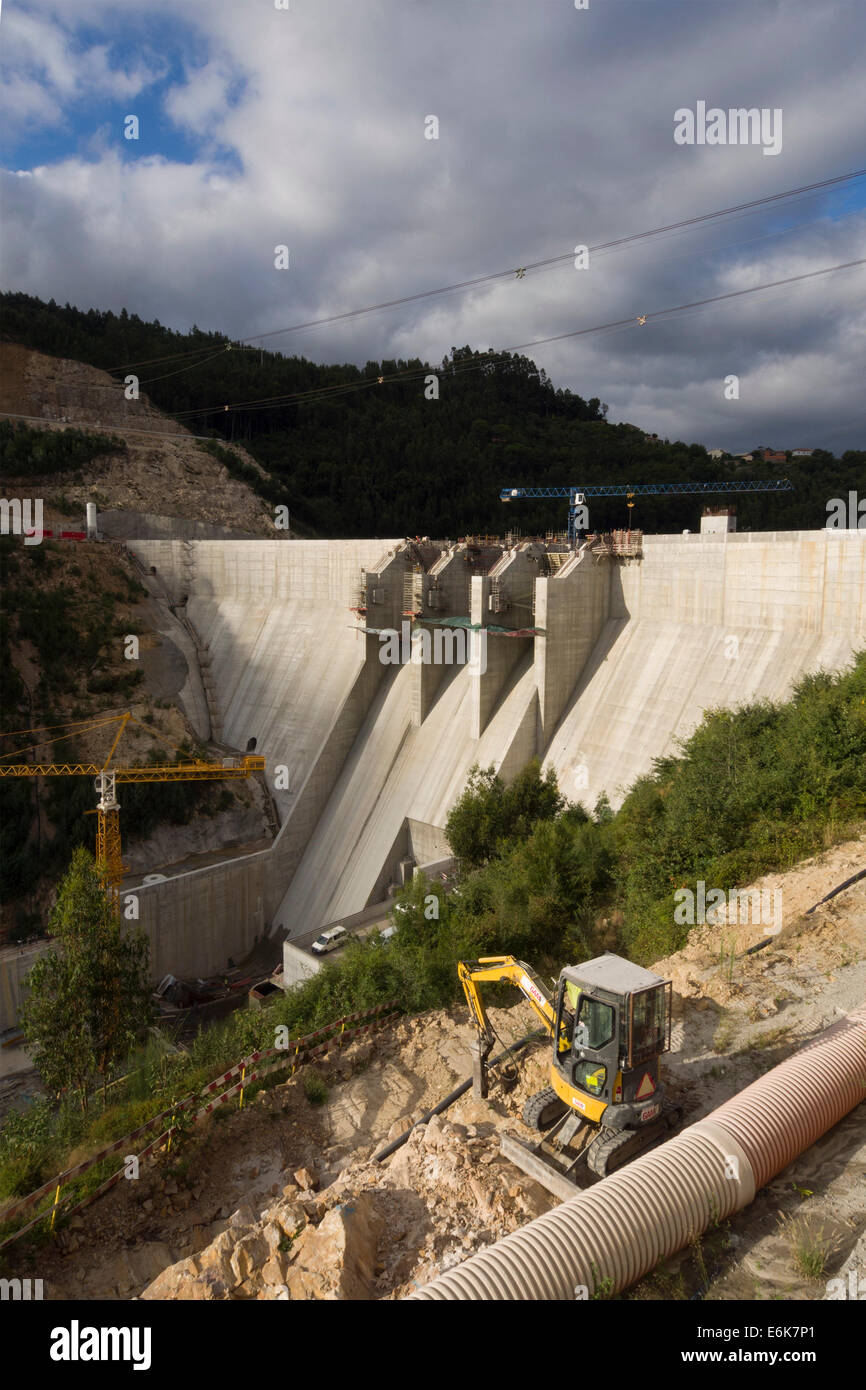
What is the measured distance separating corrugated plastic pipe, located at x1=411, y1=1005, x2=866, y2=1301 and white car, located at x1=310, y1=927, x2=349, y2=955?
1321cm

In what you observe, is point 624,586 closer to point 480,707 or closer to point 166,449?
point 480,707

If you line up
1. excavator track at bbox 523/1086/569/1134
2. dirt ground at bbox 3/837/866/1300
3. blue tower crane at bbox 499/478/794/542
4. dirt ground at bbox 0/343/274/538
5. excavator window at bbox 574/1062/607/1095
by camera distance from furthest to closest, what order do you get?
blue tower crane at bbox 499/478/794/542
dirt ground at bbox 0/343/274/538
excavator track at bbox 523/1086/569/1134
excavator window at bbox 574/1062/607/1095
dirt ground at bbox 3/837/866/1300

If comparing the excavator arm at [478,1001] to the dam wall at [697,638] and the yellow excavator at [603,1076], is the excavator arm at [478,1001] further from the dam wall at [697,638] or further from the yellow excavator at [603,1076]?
the dam wall at [697,638]

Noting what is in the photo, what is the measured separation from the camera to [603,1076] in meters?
7.50

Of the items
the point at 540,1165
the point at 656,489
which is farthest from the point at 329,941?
the point at 656,489

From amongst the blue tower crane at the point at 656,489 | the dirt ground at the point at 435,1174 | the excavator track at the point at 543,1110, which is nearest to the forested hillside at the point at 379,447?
the blue tower crane at the point at 656,489

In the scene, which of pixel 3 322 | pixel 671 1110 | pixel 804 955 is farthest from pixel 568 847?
pixel 3 322

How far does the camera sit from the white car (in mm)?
18986

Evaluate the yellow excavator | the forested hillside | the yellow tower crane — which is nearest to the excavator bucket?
the yellow excavator

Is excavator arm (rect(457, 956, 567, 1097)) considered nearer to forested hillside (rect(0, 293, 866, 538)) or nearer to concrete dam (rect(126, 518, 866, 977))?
concrete dam (rect(126, 518, 866, 977))

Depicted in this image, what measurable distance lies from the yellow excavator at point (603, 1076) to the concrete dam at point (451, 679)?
13.2m

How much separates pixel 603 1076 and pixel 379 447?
67.7 meters

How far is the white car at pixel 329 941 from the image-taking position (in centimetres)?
1899
